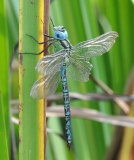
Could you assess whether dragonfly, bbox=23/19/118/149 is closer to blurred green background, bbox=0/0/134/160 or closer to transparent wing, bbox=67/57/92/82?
transparent wing, bbox=67/57/92/82

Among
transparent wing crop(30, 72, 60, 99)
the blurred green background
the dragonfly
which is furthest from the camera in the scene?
the blurred green background

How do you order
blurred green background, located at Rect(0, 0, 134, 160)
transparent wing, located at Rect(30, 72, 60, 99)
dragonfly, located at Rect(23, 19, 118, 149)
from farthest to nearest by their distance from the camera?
blurred green background, located at Rect(0, 0, 134, 160), dragonfly, located at Rect(23, 19, 118, 149), transparent wing, located at Rect(30, 72, 60, 99)

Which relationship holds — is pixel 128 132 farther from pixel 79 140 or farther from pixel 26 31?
pixel 26 31

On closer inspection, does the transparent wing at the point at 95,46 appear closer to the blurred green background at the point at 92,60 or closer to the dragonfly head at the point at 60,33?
the dragonfly head at the point at 60,33

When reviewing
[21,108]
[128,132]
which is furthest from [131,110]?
[21,108]

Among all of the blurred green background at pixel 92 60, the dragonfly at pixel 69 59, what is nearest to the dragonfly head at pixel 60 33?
the dragonfly at pixel 69 59

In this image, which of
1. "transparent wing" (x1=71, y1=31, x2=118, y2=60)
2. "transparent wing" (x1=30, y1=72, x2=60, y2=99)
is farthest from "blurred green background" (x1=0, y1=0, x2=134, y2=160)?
"transparent wing" (x1=30, y1=72, x2=60, y2=99)
